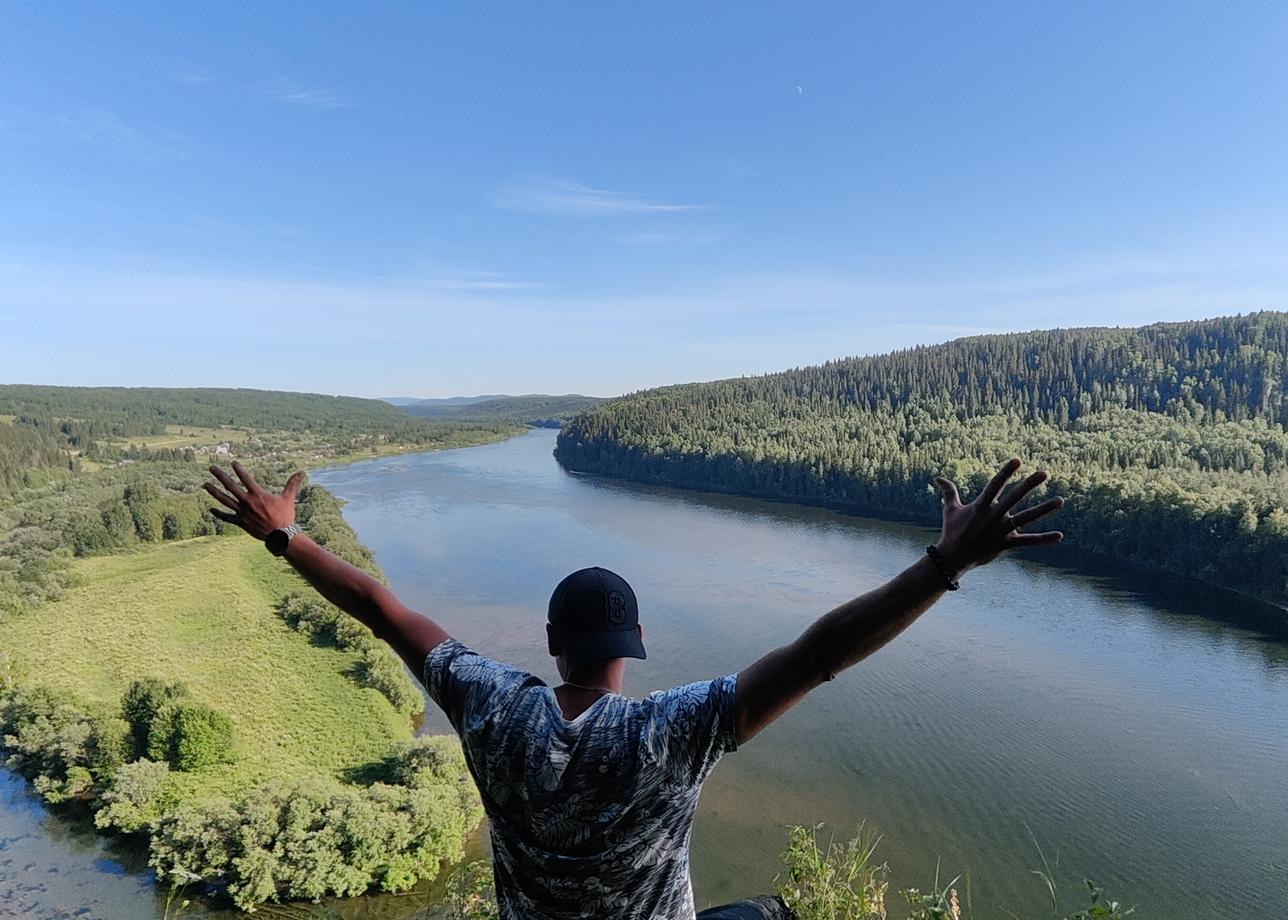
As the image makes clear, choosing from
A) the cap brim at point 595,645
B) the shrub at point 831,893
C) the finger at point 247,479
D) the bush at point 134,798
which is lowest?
the bush at point 134,798

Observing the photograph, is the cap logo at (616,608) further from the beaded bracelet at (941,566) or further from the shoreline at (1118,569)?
the shoreline at (1118,569)

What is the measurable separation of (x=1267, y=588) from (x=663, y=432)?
2343 inches

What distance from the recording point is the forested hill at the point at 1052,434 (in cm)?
3372

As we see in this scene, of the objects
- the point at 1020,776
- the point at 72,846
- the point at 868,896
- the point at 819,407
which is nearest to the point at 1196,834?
the point at 1020,776

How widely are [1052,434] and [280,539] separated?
69985mm

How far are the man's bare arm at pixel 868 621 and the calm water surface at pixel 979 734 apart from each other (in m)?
13.2

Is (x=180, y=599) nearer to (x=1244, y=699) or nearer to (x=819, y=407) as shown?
(x=1244, y=699)

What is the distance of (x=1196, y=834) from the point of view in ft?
47.5

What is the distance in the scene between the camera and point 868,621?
1312 mm

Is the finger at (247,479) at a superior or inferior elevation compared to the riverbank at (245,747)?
superior

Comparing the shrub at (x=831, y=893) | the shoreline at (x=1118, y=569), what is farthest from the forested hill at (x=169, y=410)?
the shrub at (x=831, y=893)

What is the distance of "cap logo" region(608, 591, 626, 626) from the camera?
155 centimetres

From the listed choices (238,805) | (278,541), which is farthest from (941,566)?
(238,805)

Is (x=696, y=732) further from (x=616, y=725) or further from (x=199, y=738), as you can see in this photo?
(x=199, y=738)
